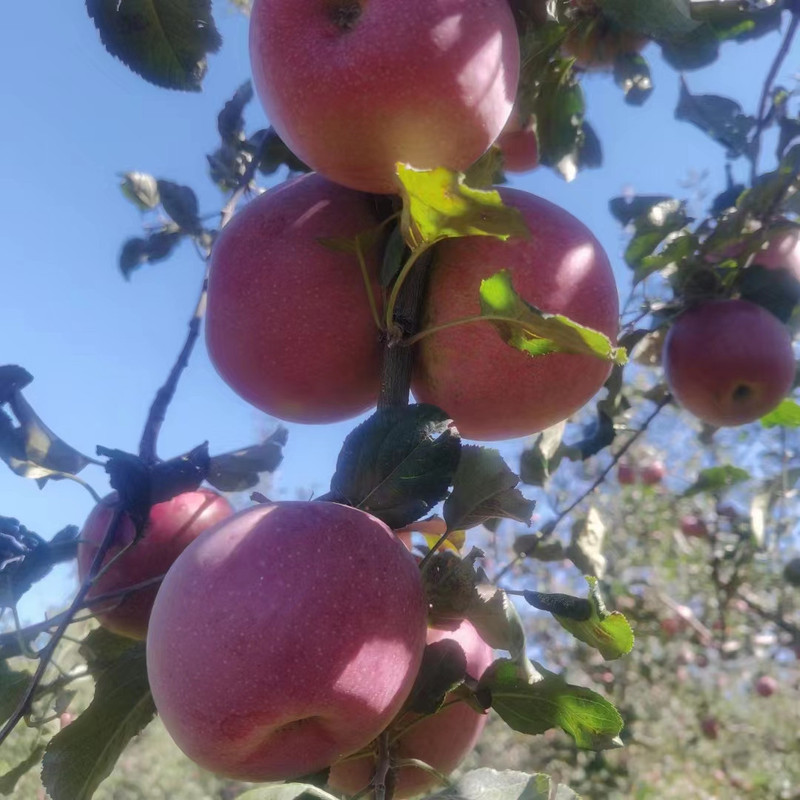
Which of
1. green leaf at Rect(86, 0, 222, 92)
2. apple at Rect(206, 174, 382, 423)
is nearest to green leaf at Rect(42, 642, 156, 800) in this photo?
apple at Rect(206, 174, 382, 423)

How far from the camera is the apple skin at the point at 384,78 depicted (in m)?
0.69

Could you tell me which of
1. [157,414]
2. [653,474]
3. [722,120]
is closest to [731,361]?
[722,120]

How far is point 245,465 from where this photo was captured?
4.06ft

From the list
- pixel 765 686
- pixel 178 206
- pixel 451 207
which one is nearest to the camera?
pixel 451 207

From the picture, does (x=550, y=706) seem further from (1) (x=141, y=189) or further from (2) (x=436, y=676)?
(1) (x=141, y=189)

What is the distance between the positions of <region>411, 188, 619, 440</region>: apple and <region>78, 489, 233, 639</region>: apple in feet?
1.38

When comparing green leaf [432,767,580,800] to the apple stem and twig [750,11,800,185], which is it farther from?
twig [750,11,800,185]

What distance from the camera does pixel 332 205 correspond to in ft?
2.88

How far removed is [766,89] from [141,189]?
3.87 ft

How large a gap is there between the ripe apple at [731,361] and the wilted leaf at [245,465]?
867mm

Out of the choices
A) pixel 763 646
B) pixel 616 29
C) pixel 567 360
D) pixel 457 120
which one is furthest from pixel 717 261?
pixel 763 646

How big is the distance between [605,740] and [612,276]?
1.76 ft

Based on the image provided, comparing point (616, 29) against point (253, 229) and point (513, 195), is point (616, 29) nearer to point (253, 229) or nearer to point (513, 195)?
point (513, 195)

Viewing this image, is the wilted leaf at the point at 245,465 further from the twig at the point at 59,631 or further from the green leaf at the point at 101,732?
the green leaf at the point at 101,732
